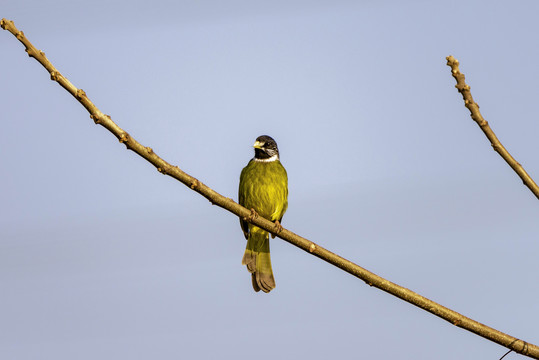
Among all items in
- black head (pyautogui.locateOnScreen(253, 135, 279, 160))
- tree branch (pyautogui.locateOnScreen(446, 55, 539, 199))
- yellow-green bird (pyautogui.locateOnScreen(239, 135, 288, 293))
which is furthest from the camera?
black head (pyautogui.locateOnScreen(253, 135, 279, 160))

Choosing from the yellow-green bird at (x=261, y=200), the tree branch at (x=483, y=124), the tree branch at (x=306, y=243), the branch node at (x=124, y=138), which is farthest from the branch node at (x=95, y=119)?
the yellow-green bird at (x=261, y=200)

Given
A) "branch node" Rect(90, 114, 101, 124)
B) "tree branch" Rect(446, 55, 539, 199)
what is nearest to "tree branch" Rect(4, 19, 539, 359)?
"branch node" Rect(90, 114, 101, 124)

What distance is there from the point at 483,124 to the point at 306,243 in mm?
1239

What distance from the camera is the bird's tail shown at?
673 cm

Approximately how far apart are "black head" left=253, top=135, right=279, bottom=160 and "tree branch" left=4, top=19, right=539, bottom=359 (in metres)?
4.21

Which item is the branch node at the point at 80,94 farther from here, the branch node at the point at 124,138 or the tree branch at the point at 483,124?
the tree branch at the point at 483,124

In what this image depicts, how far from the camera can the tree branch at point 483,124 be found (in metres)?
2.88

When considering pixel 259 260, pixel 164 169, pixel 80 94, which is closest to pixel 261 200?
pixel 259 260

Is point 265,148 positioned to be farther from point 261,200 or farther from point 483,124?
point 483,124

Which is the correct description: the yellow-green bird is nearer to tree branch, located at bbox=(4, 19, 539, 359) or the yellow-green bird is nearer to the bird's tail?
the bird's tail

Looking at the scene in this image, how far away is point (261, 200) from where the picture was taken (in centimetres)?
733

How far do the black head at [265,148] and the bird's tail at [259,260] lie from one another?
3.17ft

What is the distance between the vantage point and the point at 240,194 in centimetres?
760

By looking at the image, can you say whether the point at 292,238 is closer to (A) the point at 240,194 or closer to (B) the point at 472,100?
(B) the point at 472,100
